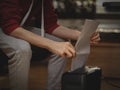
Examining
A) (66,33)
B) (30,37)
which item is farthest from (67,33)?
(30,37)

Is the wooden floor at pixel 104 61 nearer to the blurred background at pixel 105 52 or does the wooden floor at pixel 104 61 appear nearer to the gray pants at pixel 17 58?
the blurred background at pixel 105 52

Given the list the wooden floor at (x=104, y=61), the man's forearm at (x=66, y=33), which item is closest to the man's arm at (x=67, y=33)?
the man's forearm at (x=66, y=33)

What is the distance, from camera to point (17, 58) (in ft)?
4.03

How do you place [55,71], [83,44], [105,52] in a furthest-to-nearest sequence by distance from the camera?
[105,52] < [55,71] < [83,44]

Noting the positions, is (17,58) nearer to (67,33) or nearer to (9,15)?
(9,15)

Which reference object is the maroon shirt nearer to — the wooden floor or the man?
the man

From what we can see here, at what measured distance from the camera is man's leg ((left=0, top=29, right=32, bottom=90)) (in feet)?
4.03

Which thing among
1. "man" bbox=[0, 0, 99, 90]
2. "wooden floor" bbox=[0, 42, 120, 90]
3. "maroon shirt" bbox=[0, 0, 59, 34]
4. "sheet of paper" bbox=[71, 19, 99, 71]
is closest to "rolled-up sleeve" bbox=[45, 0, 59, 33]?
"maroon shirt" bbox=[0, 0, 59, 34]

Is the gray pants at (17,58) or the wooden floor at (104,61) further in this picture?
the wooden floor at (104,61)

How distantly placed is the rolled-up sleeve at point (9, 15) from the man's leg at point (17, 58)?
0.04 meters

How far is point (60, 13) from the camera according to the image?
2.40 metres

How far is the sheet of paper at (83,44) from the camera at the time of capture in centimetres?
114

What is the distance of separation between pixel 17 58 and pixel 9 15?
17cm

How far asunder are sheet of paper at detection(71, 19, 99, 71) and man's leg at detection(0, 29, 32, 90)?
19 centimetres
